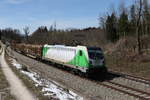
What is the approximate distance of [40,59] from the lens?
1698 inches

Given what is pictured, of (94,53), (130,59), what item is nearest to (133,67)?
(130,59)

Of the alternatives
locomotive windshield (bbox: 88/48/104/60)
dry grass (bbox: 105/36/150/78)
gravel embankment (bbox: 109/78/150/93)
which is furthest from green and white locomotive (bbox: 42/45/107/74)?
dry grass (bbox: 105/36/150/78)

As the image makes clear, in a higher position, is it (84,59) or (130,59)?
(84,59)

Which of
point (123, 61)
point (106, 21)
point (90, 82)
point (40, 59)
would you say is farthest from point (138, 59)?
point (106, 21)

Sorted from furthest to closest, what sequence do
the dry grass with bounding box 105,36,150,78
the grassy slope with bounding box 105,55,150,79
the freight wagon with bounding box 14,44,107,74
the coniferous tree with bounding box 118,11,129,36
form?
the coniferous tree with bounding box 118,11,129,36, the dry grass with bounding box 105,36,150,78, the grassy slope with bounding box 105,55,150,79, the freight wagon with bounding box 14,44,107,74

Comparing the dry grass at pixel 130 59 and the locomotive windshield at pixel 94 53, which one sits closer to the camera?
the locomotive windshield at pixel 94 53

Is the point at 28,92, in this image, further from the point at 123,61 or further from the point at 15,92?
the point at 123,61

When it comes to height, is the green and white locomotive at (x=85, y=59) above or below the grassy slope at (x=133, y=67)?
above

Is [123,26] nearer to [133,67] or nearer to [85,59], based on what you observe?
[133,67]

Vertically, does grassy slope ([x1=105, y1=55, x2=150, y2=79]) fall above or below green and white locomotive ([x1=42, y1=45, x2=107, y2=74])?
below

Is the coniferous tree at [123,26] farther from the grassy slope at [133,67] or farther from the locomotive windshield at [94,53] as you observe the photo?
the locomotive windshield at [94,53]

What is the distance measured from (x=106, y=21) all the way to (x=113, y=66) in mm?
45519

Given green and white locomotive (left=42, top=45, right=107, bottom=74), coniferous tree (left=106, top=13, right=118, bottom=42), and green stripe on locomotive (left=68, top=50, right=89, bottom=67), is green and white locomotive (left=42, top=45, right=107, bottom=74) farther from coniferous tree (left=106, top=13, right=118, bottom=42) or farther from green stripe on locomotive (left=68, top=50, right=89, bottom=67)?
coniferous tree (left=106, top=13, right=118, bottom=42)

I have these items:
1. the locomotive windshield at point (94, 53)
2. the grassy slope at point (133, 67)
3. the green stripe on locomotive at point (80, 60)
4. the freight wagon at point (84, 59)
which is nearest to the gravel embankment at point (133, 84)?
the freight wagon at point (84, 59)
